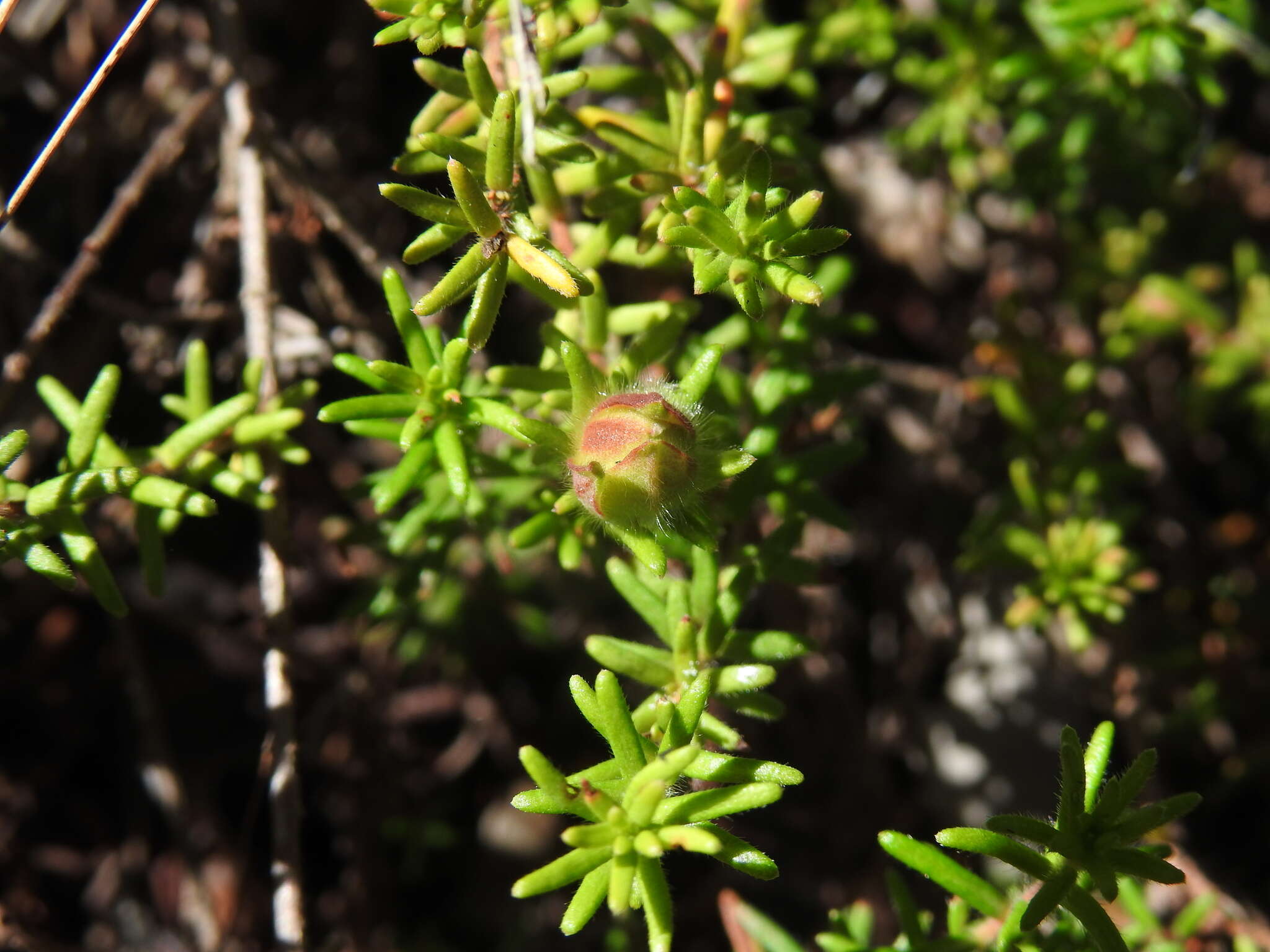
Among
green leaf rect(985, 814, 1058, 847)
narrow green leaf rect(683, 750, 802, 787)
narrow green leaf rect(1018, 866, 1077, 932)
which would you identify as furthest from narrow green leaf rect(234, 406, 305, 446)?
narrow green leaf rect(1018, 866, 1077, 932)

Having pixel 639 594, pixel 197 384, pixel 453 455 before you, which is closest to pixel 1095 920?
pixel 639 594

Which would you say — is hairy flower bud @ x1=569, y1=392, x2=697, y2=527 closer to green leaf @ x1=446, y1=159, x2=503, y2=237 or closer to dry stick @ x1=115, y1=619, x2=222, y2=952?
green leaf @ x1=446, y1=159, x2=503, y2=237

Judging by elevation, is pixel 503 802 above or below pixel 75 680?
below

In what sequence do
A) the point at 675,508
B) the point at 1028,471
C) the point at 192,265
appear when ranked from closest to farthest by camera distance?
the point at 675,508 < the point at 1028,471 < the point at 192,265

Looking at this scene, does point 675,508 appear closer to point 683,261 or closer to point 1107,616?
point 683,261

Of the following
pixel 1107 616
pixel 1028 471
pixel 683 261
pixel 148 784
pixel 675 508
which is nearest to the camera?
pixel 675 508

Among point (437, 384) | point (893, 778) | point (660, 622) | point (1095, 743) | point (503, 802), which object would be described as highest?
point (437, 384)

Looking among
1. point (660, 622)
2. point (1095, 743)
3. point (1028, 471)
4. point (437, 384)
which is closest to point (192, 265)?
point (437, 384)
